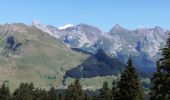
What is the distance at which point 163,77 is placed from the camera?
93.7 feet

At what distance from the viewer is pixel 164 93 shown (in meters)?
28.2

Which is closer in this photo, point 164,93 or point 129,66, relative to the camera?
point 164,93

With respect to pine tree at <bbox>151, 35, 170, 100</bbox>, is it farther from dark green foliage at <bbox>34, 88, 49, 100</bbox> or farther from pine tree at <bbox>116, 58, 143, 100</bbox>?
dark green foliage at <bbox>34, 88, 49, 100</bbox>

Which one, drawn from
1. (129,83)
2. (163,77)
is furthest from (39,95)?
(163,77)

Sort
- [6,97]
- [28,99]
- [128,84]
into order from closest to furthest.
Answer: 1. [128,84]
2. [28,99]
3. [6,97]

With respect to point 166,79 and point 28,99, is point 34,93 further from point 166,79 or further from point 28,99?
point 166,79

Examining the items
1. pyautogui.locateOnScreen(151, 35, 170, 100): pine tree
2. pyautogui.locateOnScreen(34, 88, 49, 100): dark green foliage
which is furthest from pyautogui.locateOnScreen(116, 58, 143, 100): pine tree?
pyautogui.locateOnScreen(34, 88, 49, 100): dark green foliage

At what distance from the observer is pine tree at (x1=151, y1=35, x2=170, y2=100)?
27.6 meters

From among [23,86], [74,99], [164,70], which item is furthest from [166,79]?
[23,86]

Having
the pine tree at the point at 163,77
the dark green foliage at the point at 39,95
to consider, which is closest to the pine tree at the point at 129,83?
the pine tree at the point at 163,77

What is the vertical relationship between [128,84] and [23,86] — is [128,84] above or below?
below

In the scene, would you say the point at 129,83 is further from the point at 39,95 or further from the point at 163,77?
the point at 39,95

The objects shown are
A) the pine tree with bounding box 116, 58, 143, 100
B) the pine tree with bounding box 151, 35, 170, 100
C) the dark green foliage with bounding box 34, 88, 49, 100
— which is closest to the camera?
the pine tree with bounding box 151, 35, 170, 100

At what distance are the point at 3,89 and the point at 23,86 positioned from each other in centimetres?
533
